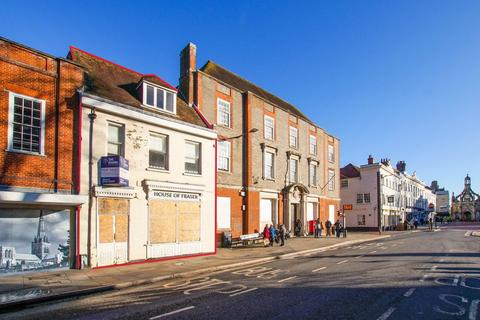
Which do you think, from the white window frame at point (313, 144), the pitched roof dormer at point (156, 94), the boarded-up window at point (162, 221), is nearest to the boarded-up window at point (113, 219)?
the boarded-up window at point (162, 221)

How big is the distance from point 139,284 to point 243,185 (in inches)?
606

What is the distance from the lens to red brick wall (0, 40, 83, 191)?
42.0 ft

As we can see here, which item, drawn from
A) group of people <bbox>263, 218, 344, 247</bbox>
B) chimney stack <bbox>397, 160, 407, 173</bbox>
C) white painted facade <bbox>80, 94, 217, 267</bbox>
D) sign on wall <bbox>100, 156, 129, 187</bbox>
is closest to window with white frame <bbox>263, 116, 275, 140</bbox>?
group of people <bbox>263, 218, 344, 247</bbox>

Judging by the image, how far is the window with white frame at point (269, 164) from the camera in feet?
96.1

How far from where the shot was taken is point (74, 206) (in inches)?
562

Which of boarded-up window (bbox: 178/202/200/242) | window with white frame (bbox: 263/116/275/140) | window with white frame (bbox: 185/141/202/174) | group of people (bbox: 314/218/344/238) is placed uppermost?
window with white frame (bbox: 263/116/275/140)

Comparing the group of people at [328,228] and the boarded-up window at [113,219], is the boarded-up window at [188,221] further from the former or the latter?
the group of people at [328,228]

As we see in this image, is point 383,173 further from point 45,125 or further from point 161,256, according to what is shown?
point 45,125

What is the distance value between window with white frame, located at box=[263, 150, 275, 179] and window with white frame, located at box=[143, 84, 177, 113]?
36.7 ft

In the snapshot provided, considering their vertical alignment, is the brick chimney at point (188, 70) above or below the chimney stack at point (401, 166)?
above

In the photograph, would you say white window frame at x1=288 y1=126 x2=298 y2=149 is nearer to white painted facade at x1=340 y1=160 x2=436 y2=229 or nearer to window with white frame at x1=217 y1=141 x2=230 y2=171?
window with white frame at x1=217 y1=141 x2=230 y2=171

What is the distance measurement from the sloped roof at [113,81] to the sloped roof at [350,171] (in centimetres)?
4092

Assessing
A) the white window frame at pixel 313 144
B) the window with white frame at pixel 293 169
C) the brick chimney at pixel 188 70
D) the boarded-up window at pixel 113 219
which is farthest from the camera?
the white window frame at pixel 313 144

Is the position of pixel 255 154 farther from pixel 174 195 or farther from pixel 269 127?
pixel 174 195
